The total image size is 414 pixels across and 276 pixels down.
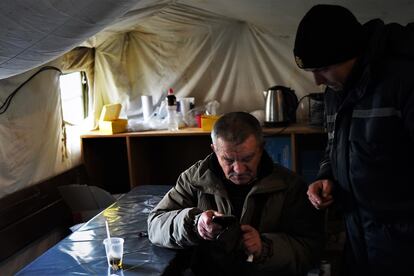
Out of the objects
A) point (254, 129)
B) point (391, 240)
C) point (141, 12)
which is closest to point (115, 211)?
point (254, 129)

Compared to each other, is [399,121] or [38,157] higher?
[399,121]

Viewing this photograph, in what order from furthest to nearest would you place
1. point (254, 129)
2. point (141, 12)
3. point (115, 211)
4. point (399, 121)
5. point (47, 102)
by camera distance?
point (47, 102) → point (141, 12) → point (115, 211) → point (254, 129) → point (399, 121)

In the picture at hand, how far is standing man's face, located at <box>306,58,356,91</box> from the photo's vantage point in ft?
4.59

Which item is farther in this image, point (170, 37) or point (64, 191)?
point (170, 37)

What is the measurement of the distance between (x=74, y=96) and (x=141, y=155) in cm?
66

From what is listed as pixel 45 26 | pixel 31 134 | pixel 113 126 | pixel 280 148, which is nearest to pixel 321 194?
pixel 45 26

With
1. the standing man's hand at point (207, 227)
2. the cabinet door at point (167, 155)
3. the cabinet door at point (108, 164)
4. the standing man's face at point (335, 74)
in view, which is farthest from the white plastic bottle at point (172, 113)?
the standing man's face at point (335, 74)

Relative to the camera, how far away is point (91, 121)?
3451mm

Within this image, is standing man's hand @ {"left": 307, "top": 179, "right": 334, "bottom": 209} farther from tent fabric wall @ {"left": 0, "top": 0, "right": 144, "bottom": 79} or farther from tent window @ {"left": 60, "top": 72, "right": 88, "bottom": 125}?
tent window @ {"left": 60, "top": 72, "right": 88, "bottom": 125}

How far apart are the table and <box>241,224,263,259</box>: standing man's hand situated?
0.30 m

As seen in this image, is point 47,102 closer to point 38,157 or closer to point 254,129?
point 38,157

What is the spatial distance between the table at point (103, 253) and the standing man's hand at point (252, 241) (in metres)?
0.30

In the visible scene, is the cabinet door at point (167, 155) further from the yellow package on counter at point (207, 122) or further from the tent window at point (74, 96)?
the tent window at point (74, 96)

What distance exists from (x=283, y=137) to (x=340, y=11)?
5.46 ft
